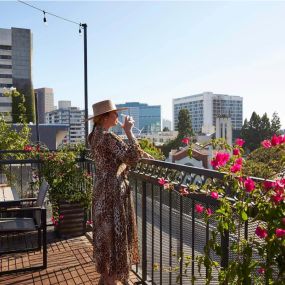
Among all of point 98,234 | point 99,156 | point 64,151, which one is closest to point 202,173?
point 99,156

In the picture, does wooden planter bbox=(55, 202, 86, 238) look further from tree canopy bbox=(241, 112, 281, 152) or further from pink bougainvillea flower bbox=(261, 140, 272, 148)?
tree canopy bbox=(241, 112, 281, 152)

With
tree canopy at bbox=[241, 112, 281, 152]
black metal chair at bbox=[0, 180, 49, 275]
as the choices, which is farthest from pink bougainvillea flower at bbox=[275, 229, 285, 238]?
tree canopy at bbox=[241, 112, 281, 152]

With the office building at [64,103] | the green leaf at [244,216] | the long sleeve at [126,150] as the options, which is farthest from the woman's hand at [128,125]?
the office building at [64,103]

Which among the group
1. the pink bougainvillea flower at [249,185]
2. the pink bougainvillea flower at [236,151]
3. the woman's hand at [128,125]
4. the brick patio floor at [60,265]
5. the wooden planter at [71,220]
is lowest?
the brick patio floor at [60,265]

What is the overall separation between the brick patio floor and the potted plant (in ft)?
0.75

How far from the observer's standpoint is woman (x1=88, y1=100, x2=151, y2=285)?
2.95 metres

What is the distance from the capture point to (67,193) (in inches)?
193

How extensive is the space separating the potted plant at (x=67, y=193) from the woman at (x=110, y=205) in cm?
188

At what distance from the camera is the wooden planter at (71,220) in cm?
486

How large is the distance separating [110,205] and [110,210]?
0.04 meters

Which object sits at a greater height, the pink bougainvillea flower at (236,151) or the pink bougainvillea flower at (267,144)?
the pink bougainvillea flower at (267,144)

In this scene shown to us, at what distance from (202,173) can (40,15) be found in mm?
7156

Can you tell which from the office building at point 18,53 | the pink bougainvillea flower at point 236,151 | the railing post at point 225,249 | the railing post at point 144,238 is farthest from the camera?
the office building at point 18,53

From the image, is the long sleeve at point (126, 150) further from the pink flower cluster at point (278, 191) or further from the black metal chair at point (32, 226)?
the pink flower cluster at point (278, 191)
